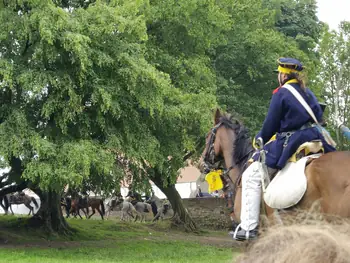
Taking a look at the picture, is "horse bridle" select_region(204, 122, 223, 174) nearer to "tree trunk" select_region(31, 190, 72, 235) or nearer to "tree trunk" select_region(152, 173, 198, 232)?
"tree trunk" select_region(31, 190, 72, 235)

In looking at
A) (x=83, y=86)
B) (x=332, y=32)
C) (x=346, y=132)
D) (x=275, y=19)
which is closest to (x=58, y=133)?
(x=83, y=86)

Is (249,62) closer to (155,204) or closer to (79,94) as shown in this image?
(79,94)

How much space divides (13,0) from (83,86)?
313 cm

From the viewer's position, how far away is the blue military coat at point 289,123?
7371 mm

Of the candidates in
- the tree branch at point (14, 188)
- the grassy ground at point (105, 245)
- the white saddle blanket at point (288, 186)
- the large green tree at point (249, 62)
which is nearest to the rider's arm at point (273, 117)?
the white saddle blanket at point (288, 186)

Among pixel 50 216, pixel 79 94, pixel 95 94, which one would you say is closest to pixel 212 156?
pixel 95 94

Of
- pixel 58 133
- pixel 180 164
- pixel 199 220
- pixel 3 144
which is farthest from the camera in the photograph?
pixel 199 220

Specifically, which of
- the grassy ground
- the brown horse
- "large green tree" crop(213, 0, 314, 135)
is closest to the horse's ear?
the brown horse

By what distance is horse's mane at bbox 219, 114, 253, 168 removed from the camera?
8938mm

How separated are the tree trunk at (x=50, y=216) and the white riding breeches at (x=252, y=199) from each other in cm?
1630

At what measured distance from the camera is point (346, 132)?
792 centimetres

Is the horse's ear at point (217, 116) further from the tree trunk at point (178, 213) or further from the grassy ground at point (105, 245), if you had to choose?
the tree trunk at point (178, 213)

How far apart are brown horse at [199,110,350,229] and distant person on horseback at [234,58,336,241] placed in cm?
24

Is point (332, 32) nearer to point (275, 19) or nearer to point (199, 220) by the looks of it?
point (275, 19)
